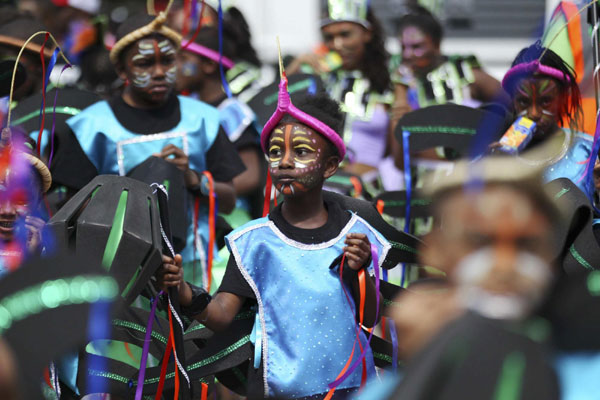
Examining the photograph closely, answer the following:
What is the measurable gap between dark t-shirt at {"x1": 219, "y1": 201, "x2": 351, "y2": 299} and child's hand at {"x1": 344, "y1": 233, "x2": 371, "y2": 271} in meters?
0.21

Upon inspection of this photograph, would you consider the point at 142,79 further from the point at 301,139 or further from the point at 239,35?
the point at 239,35

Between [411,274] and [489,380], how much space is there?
3522mm

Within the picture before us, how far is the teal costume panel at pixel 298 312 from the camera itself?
3.82m

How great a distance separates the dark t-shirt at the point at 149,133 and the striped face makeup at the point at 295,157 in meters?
1.06

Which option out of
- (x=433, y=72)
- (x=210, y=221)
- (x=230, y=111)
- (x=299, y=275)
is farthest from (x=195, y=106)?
(x=433, y=72)

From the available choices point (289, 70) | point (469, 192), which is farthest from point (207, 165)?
point (469, 192)

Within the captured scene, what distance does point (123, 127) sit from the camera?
16.1 feet

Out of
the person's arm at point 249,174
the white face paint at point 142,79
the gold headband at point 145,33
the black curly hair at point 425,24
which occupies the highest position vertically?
the gold headband at point 145,33

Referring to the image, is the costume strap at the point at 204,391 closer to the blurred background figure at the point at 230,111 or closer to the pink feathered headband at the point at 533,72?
the blurred background figure at the point at 230,111

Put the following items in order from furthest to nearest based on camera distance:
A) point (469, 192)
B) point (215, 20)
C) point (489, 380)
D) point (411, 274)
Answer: point (215, 20), point (411, 274), point (469, 192), point (489, 380)

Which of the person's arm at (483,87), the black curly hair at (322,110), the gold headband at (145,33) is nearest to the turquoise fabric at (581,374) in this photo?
the black curly hair at (322,110)

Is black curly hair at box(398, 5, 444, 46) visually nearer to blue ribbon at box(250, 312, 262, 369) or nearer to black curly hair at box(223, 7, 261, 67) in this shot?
black curly hair at box(223, 7, 261, 67)

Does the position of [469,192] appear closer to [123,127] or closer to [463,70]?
[123,127]

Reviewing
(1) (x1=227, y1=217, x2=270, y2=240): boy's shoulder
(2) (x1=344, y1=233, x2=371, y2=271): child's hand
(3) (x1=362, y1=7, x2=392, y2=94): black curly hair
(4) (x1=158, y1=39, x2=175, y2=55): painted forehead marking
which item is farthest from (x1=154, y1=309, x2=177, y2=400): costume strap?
(3) (x1=362, y1=7, x2=392, y2=94): black curly hair
